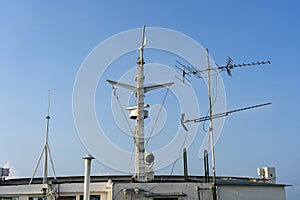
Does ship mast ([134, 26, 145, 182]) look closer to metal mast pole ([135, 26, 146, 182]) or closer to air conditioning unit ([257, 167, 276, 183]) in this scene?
metal mast pole ([135, 26, 146, 182])

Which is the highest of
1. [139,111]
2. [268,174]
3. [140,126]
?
[139,111]

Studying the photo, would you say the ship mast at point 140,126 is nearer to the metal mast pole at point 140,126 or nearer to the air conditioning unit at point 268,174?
the metal mast pole at point 140,126

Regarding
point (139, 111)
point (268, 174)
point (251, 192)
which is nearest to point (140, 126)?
point (139, 111)

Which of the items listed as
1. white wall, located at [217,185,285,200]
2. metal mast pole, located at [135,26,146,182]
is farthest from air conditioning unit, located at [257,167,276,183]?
metal mast pole, located at [135,26,146,182]

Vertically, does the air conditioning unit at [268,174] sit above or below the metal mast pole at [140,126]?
below

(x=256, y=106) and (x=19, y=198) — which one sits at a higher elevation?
(x=256, y=106)

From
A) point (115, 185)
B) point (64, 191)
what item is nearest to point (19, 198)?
point (64, 191)

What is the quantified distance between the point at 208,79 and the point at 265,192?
21.8 ft

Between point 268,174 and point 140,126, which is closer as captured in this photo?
point 140,126

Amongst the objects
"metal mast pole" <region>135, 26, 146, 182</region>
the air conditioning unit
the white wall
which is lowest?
the white wall

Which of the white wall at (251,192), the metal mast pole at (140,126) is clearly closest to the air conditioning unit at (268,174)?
the white wall at (251,192)

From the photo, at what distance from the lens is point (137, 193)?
59.7ft

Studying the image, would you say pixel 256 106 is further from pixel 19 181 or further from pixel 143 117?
pixel 19 181

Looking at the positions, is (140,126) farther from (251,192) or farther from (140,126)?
(251,192)
